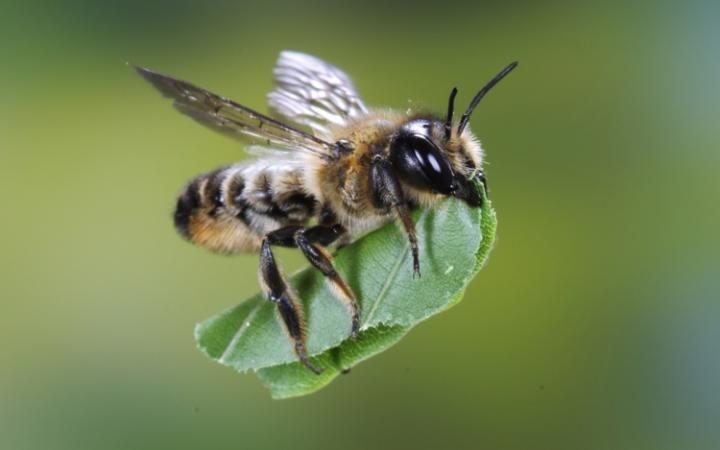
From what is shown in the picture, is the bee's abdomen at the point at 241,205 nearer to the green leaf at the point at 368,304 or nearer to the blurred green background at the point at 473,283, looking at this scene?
the green leaf at the point at 368,304

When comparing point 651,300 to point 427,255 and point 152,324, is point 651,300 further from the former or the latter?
point 427,255

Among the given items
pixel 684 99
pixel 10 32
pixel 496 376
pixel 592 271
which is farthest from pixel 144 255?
pixel 684 99

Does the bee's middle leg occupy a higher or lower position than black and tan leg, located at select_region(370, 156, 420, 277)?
lower

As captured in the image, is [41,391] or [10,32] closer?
[41,391]

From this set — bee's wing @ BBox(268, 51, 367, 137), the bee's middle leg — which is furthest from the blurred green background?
the bee's middle leg

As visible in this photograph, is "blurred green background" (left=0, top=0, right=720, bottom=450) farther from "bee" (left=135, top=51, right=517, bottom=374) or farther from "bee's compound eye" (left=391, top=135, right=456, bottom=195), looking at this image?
"bee's compound eye" (left=391, top=135, right=456, bottom=195)

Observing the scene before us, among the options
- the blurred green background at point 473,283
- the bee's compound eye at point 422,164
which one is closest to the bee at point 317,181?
the bee's compound eye at point 422,164
